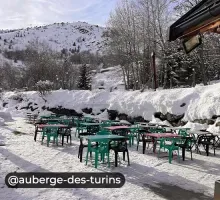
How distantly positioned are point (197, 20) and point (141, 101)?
1471 cm

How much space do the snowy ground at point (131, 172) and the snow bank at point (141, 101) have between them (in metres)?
4.29

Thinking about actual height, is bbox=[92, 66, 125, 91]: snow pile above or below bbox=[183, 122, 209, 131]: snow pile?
above

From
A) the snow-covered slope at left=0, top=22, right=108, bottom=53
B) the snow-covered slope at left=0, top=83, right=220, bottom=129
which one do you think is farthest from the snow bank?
the snow-covered slope at left=0, top=22, right=108, bottom=53

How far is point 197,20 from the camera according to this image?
3945mm

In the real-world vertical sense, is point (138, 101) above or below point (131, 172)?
above

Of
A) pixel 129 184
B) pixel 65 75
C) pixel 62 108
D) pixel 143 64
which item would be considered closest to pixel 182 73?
pixel 143 64

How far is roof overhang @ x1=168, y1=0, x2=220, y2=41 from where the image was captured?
3676 mm

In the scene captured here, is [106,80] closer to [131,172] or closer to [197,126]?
[197,126]

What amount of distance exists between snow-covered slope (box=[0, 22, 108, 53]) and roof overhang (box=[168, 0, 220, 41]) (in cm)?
13715

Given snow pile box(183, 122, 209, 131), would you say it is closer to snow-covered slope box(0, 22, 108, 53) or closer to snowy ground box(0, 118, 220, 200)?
snowy ground box(0, 118, 220, 200)

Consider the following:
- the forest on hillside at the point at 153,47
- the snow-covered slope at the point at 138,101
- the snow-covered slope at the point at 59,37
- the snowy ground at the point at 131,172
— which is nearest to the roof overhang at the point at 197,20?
the snowy ground at the point at 131,172

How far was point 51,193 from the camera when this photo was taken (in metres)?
5.14

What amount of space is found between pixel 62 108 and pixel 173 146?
17.0 m

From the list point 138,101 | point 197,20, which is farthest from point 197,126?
point 197,20
